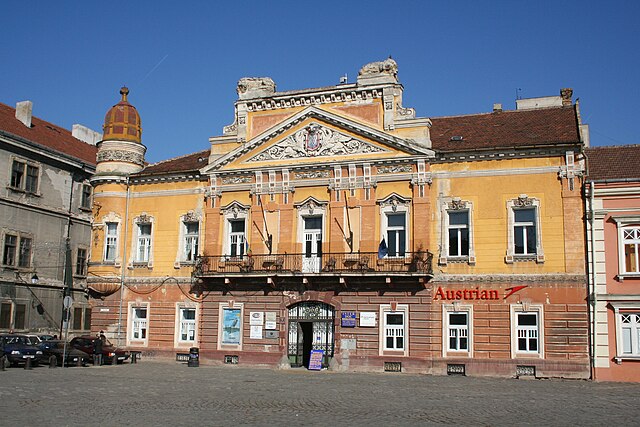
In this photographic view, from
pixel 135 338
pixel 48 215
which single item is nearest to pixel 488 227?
pixel 135 338

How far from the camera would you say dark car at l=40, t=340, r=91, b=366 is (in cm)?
3209

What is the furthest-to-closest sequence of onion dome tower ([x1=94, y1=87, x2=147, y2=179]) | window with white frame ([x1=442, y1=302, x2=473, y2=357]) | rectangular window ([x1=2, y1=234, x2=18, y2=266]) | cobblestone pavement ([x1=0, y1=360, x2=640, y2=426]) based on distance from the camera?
1. rectangular window ([x1=2, y1=234, x2=18, y2=266])
2. onion dome tower ([x1=94, y1=87, x2=147, y2=179])
3. window with white frame ([x1=442, y1=302, x2=473, y2=357])
4. cobblestone pavement ([x1=0, y1=360, x2=640, y2=426])

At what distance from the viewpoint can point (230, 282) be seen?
35.0m

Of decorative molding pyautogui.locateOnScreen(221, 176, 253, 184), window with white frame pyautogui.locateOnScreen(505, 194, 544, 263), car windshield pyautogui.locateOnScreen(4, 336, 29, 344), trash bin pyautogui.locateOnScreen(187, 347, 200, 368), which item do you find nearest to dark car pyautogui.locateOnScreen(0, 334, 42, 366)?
car windshield pyautogui.locateOnScreen(4, 336, 29, 344)

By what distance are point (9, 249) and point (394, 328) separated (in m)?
22.1

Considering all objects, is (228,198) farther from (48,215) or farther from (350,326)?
(48,215)

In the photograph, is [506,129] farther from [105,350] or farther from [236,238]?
[105,350]

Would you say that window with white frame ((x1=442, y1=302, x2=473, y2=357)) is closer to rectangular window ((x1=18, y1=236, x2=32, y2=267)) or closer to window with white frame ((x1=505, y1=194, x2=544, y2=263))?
window with white frame ((x1=505, y1=194, x2=544, y2=263))

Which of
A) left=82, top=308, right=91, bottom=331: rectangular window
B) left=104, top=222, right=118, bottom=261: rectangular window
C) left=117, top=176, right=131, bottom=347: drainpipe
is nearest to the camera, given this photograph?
left=117, top=176, right=131, bottom=347: drainpipe

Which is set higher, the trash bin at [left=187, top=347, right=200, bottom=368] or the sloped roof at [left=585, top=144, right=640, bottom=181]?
the sloped roof at [left=585, top=144, right=640, bottom=181]

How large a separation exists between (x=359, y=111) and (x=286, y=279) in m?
8.57

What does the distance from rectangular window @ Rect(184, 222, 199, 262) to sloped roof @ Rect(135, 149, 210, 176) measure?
2841 mm

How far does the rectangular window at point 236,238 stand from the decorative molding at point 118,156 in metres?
6.82

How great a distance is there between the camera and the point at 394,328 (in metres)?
32.0
